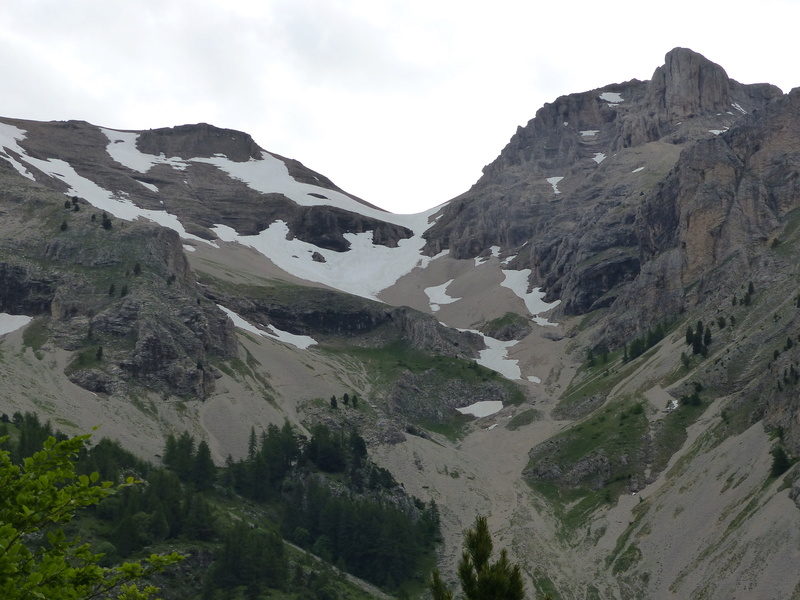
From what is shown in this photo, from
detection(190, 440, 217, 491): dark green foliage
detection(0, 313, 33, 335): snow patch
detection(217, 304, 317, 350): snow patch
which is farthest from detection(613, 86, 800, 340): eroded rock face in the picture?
detection(0, 313, 33, 335): snow patch

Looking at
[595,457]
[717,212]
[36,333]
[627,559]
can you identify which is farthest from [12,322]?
[717,212]

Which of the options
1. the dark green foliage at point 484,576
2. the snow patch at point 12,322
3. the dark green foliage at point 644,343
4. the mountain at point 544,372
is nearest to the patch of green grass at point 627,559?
the mountain at point 544,372

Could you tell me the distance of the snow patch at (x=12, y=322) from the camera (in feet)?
429

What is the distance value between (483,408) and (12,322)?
264ft

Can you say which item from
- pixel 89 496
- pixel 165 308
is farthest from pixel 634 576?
pixel 165 308

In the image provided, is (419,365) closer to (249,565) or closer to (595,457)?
(595,457)

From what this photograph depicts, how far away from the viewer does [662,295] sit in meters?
161

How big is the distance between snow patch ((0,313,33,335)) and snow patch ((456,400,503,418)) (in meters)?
74.4

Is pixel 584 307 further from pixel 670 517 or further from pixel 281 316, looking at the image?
pixel 670 517

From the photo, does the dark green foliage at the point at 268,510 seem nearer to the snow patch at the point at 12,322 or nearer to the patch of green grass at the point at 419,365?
the patch of green grass at the point at 419,365

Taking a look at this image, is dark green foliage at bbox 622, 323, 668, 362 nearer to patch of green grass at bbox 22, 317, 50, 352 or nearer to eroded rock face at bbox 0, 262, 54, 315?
patch of green grass at bbox 22, 317, 50, 352

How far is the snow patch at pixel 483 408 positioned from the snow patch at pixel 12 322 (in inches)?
2931

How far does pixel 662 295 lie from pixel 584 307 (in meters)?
31.9

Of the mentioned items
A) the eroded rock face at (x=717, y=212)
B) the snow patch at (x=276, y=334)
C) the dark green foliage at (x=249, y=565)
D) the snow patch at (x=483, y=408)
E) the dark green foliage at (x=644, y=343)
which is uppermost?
the eroded rock face at (x=717, y=212)
